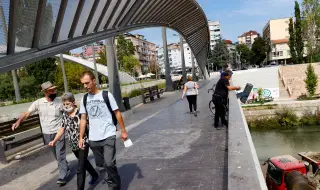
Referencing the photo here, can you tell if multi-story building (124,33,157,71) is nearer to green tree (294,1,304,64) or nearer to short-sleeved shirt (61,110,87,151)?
green tree (294,1,304,64)

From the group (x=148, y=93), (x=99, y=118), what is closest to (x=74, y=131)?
(x=99, y=118)

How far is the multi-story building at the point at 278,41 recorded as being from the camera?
78875mm

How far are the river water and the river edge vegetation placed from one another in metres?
0.59

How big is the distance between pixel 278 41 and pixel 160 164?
3195 inches

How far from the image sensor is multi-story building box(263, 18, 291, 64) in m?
78.9

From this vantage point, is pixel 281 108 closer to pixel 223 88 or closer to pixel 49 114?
pixel 223 88

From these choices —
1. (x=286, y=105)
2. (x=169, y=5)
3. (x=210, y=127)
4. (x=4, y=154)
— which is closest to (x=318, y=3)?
(x=286, y=105)

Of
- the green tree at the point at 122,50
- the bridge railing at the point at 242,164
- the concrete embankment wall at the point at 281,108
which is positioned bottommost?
the concrete embankment wall at the point at 281,108

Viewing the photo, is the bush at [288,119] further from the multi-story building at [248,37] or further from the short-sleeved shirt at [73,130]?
the multi-story building at [248,37]

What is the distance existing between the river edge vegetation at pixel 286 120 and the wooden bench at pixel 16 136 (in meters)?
20.9

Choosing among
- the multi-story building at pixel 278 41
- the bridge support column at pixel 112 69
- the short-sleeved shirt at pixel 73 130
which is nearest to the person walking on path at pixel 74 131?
the short-sleeved shirt at pixel 73 130

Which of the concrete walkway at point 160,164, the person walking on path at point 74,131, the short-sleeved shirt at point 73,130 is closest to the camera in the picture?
the person walking on path at point 74,131

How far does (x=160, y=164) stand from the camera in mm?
5309

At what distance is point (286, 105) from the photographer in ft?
86.3
